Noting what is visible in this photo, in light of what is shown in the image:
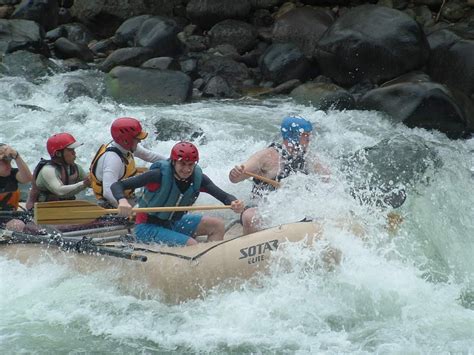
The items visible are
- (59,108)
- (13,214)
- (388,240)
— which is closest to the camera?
(388,240)

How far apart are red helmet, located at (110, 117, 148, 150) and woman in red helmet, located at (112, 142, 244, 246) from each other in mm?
545

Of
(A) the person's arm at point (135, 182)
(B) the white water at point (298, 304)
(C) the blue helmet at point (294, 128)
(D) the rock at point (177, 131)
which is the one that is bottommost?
(D) the rock at point (177, 131)

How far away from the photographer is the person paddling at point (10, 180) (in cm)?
683

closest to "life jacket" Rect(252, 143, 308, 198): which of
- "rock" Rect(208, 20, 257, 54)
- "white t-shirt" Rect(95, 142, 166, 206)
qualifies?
"white t-shirt" Rect(95, 142, 166, 206)

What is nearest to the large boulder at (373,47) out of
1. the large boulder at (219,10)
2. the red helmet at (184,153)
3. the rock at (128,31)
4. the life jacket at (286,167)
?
the large boulder at (219,10)

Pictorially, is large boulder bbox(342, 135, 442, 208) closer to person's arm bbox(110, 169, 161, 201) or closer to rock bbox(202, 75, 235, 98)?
person's arm bbox(110, 169, 161, 201)

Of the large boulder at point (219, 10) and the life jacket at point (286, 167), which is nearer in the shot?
the life jacket at point (286, 167)

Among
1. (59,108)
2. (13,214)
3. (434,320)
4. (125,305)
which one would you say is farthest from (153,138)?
(434,320)

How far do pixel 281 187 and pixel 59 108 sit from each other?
7140 mm

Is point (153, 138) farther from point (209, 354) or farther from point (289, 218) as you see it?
point (209, 354)

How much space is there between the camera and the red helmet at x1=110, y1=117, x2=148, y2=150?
6.75 metres

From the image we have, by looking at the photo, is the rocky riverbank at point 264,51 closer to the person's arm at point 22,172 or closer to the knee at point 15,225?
the person's arm at point 22,172

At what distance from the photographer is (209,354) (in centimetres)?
573

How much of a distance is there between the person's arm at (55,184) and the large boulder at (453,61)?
28.4ft
